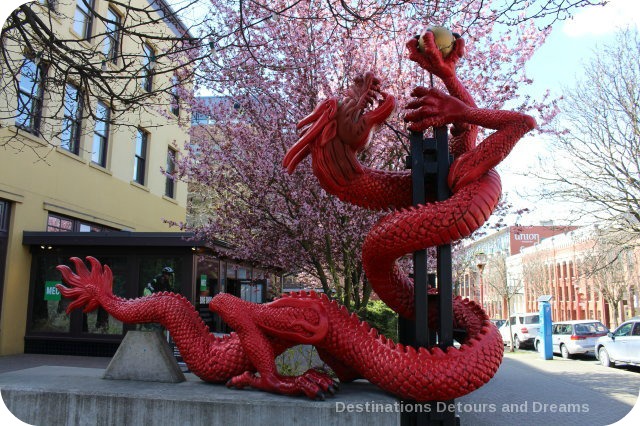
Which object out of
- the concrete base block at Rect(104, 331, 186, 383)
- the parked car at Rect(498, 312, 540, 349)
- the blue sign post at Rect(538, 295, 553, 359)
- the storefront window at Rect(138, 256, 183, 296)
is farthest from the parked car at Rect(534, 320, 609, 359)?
the concrete base block at Rect(104, 331, 186, 383)

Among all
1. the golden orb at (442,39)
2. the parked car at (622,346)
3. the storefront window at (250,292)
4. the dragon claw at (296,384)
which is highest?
the golden orb at (442,39)

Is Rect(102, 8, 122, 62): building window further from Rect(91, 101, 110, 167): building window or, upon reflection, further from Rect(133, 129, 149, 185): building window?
Rect(133, 129, 149, 185): building window

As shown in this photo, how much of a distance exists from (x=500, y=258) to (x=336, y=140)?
4568 centimetres

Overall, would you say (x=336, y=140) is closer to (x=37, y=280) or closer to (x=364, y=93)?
(x=364, y=93)

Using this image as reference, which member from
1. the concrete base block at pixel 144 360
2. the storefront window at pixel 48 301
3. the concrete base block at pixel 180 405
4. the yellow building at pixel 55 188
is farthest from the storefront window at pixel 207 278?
the concrete base block at pixel 180 405

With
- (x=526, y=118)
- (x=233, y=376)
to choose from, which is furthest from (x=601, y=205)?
(x=233, y=376)

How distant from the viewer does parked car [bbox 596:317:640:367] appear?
579 inches

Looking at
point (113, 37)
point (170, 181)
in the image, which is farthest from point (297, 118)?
point (170, 181)

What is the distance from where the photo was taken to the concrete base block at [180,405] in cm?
385

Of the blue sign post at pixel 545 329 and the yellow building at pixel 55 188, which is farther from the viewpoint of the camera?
the blue sign post at pixel 545 329

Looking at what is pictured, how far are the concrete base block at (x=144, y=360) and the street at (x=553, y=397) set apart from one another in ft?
15.5

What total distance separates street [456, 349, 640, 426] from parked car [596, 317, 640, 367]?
0.47 meters

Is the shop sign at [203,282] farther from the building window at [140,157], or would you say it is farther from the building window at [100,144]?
the building window at [140,157]

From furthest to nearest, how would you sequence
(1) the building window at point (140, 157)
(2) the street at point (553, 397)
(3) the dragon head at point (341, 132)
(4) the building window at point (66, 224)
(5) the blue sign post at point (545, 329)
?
(5) the blue sign post at point (545, 329) < (1) the building window at point (140, 157) < (4) the building window at point (66, 224) < (2) the street at point (553, 397) < (3) the dragon head at point (341, 132)
